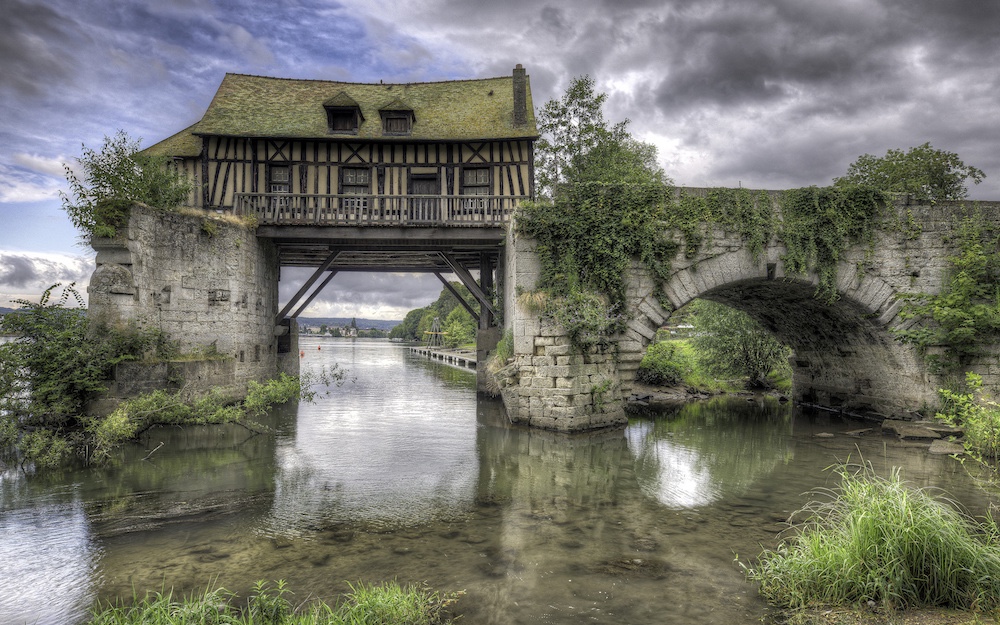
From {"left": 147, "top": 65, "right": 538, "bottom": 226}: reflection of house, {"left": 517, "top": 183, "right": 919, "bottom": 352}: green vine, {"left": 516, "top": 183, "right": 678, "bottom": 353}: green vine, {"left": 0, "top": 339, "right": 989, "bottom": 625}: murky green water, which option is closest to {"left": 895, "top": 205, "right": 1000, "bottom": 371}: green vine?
{"left": 517, "top": 183, "right": 919, "bottom": 352}: green vine

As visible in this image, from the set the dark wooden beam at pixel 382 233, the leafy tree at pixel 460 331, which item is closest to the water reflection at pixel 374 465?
the dark wooden beam at pixel 382 233

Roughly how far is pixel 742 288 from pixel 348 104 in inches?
449

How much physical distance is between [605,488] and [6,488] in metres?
7.65

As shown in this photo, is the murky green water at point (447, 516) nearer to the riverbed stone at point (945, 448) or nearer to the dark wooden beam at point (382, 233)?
the riverbed stone at point (945, 448)

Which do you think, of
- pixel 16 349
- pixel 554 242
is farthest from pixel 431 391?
pixel 16 349

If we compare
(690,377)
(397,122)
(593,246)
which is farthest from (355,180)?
(690,377)

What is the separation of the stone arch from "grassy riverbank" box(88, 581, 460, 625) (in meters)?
7.42

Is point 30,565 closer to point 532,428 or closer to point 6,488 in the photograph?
point 6,488

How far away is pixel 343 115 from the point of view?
49.8ft

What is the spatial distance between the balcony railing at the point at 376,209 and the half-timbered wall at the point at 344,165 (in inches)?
22.6

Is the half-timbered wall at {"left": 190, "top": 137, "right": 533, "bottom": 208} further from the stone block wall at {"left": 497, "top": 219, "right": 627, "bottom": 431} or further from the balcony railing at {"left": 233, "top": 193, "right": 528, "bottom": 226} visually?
the stone block wall at {"left": 497, "top": 219, "right": 627, "bottom": 431}

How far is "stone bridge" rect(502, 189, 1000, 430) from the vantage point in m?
9.92

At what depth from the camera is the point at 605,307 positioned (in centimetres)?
998

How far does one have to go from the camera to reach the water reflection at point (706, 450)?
6.75 metres
